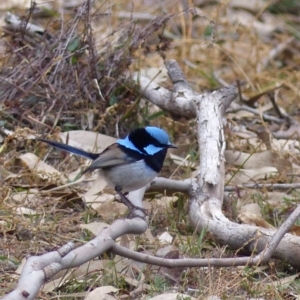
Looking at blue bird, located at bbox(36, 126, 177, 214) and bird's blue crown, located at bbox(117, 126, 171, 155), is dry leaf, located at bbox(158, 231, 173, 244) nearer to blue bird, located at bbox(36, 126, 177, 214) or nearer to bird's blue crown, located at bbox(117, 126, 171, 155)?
blue bird, located at bbox(36, 126, 177, 214)

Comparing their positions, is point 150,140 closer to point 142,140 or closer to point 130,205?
point 142,140

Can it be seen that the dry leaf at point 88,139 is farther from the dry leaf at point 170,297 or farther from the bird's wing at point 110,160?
the dry leaf at point 170,297

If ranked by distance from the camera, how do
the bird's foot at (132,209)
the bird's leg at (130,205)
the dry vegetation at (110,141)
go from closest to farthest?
the dry vegetation at (110,141) < the bird's foot at (132,209) < the bird's leg at (130,205)

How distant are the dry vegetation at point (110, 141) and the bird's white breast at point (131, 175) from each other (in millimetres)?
168

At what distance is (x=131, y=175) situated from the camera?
3.99 metres

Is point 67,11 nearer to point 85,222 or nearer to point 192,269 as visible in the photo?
point 85,222

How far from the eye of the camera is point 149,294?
3232mm

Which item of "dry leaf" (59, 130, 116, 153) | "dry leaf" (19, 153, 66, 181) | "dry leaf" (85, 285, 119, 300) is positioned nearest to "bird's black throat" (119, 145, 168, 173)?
"dry leaf" (19, 153, 66, 181)

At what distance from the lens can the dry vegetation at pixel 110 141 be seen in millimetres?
3363

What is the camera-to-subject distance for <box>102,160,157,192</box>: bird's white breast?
3945 millimetres

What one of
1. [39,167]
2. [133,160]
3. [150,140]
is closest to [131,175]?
[133,160]

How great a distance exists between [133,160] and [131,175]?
0.38ft

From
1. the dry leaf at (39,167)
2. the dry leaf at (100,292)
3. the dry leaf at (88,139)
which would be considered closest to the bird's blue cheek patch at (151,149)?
the dry leaf at (39,167)

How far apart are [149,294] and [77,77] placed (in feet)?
7.26
